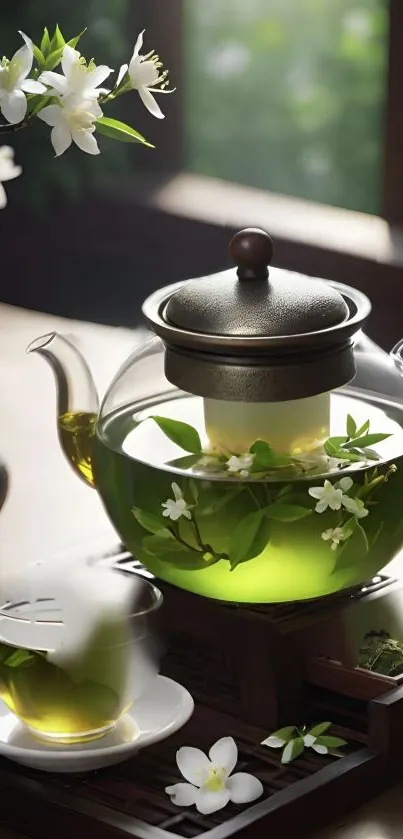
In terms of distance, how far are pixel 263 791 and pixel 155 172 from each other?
253 centimetres

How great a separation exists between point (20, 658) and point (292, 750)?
6.8 inches

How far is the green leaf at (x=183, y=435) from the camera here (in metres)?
0.98

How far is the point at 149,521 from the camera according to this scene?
960mm

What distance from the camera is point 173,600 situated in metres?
0.99

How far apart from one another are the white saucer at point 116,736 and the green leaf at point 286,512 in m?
0.13

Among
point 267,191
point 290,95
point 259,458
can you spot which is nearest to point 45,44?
point 259,458

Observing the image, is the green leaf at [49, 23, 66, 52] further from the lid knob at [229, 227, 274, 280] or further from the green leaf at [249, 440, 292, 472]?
the green leaf at [249, 440, 292, 472]

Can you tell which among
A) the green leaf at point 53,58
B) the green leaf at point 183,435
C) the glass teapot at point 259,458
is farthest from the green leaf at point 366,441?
the green leaf at point 53,58

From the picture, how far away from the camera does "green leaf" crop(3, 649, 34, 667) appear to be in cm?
84

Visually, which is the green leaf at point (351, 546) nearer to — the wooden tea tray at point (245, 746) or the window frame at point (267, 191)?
the wooden tea tray at point (245, 746)

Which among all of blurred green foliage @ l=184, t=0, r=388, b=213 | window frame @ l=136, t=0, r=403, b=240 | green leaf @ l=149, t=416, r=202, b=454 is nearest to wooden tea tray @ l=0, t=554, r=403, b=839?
green leaf @ l=149, t=416, r=202, b=454

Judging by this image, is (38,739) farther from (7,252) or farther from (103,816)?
(7,252)

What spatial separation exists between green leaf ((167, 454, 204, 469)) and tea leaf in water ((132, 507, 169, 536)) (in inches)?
1.6

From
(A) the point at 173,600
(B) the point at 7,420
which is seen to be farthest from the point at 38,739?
(B) the point at 7,420
